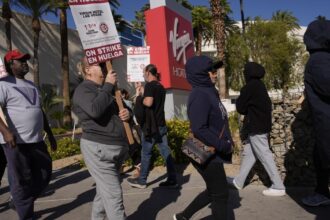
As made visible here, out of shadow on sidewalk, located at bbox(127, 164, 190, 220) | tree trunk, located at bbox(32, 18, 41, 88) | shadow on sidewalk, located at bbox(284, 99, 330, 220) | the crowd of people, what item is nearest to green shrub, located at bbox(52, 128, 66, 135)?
tree trunk, located at bbox(32, 18, 41, 88)

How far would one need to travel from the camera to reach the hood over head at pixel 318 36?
359cm

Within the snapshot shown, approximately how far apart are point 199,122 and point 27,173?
81.2 inches

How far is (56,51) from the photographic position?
2431 cm

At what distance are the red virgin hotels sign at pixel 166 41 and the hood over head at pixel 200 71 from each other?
19.0 feet

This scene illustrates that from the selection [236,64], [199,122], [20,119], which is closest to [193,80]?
[199,122]

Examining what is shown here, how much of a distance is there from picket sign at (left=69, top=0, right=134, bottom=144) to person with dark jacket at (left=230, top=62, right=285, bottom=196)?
1816 mm

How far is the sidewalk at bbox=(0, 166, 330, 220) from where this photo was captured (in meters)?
4.77

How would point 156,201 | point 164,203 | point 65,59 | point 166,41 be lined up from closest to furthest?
1. point 164,203
2. point 156,201
3. point 166,41
4. point 65,59

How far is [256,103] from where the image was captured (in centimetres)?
535

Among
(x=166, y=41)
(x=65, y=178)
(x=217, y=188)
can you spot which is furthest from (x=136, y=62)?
(x=217, y=188)

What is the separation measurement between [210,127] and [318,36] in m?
1.21

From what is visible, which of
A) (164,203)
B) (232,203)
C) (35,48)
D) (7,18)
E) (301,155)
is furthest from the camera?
(35,48)

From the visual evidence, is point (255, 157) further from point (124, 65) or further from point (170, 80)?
point (124, 65)

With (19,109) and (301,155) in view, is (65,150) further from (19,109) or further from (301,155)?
(301,155)
